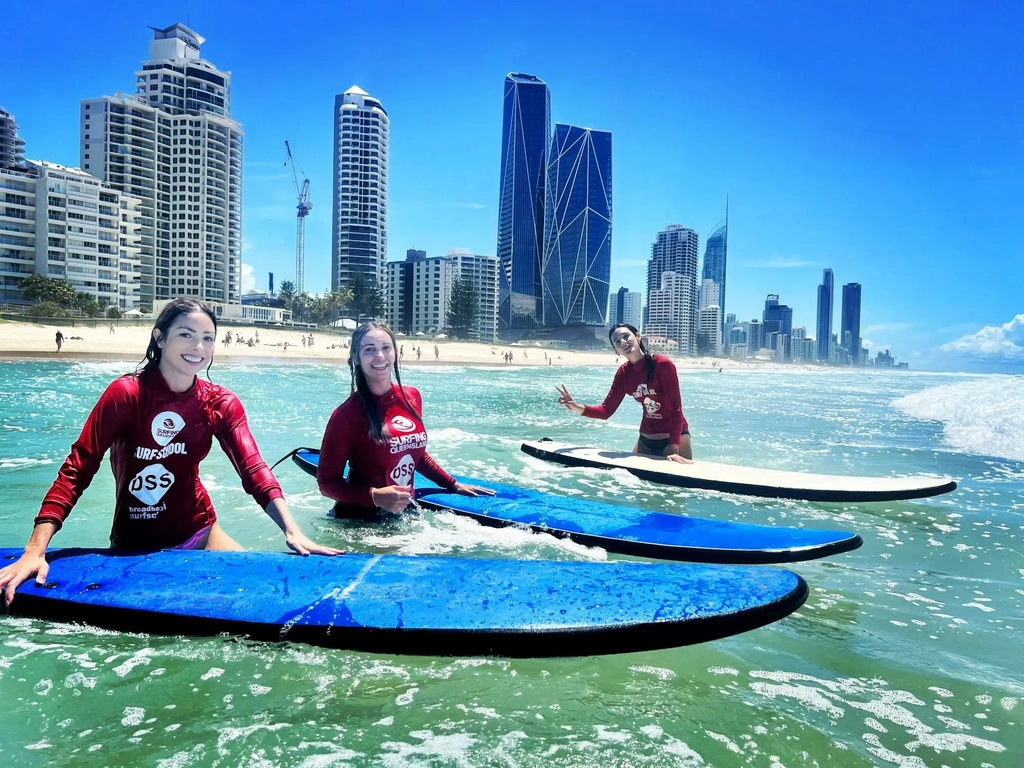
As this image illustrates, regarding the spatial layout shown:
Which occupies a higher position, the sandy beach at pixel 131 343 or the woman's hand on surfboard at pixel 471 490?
the sandy beach at pixel 131 343

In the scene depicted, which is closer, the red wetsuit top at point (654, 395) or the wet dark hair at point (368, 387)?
the wet dark hair at point (368, 387)

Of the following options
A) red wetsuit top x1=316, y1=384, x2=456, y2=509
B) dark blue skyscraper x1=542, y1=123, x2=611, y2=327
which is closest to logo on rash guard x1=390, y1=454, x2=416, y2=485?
red wetsuit top x1=316, y1=384, x2=456, y2=509

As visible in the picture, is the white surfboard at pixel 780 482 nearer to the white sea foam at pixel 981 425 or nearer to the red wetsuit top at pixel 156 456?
the red wetsuit top at pixel 156 456

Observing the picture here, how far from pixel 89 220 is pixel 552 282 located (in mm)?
110868

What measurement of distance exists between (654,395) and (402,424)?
382 cm

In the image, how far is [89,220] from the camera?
7675 cm

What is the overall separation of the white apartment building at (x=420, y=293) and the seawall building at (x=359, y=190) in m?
5.77

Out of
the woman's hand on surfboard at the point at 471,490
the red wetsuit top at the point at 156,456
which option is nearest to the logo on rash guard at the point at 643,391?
the woman's hand on surfboard at the point at 471,490

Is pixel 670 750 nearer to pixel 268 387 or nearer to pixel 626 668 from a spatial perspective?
pixel 626 668

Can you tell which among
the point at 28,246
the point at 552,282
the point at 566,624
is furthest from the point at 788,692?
the point at 552,282

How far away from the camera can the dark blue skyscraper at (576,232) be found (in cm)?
16650

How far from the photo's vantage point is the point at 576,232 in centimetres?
16862

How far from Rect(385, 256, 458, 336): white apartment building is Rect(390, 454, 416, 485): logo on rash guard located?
449 ft

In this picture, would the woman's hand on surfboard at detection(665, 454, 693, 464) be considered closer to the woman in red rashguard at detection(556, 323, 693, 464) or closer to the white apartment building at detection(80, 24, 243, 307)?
the woman in red rashguard at detection(556, 323, 693, 464)
